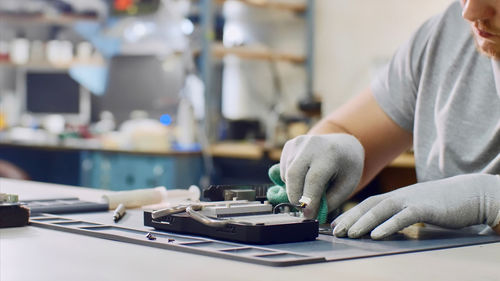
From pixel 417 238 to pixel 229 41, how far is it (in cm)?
345

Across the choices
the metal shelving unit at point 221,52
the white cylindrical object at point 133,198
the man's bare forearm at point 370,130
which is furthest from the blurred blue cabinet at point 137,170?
the white cylindrical object at point 133,198

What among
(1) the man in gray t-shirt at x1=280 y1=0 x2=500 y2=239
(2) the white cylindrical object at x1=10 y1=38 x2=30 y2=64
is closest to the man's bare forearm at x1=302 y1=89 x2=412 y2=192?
(1) the man in gray t-shirt at x1=280 y1=0 x2=500 y2=239

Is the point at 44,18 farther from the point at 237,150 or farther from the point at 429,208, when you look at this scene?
the point at 429,208

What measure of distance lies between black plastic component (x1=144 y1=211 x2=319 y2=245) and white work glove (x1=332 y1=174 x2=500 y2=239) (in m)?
0.08

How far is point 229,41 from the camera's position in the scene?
4.25 m

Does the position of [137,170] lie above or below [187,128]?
below

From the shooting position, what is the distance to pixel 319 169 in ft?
3.29

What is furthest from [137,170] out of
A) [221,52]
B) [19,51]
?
[19,51]

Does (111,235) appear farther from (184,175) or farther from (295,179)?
(184,175)

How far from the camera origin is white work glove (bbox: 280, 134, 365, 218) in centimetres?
100

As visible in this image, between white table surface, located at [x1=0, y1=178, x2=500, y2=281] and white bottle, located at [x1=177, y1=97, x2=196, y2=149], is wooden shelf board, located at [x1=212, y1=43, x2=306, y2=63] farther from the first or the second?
white table surface, located at [x1=0, y1=178, x2=500, y2=281]

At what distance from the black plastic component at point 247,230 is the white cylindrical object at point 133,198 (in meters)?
0.28

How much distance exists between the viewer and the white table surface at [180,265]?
0.62 meters

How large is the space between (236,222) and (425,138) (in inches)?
27.4
